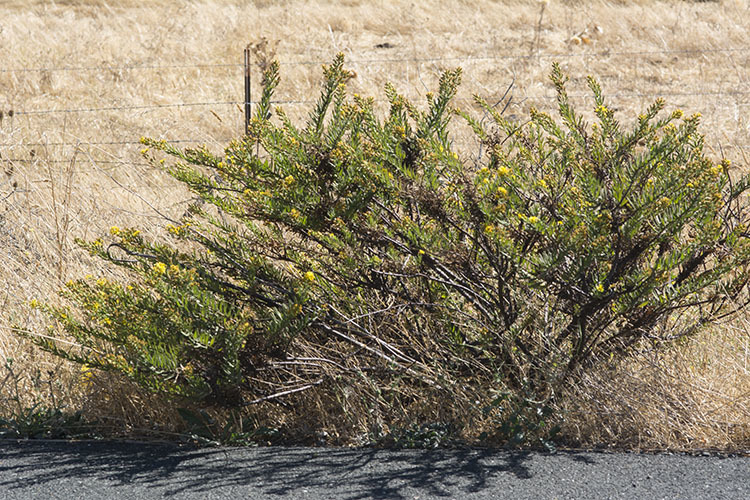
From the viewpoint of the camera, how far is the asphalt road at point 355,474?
2.99 meters

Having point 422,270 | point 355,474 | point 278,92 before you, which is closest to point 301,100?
point 278,92

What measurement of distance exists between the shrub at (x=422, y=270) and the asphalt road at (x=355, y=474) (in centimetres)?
25

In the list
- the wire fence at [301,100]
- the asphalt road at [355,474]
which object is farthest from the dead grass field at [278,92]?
the asphalt road at [355,474]

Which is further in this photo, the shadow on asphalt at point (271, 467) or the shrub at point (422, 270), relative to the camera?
the shrub at point (422, 270)

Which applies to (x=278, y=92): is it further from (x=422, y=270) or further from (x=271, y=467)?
(x=271, y=467)

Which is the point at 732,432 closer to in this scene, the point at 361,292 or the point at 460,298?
the point at 460,298

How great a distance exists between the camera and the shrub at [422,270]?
3215 mm

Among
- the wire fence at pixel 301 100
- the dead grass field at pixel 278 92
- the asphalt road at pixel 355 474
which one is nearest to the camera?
the asphalt road at pixel 355 474

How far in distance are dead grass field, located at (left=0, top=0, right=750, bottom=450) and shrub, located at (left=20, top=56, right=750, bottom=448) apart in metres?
0.30

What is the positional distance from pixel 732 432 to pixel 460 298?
4.17ft

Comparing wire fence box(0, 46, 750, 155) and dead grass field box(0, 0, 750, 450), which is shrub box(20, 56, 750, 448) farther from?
wire fence box(0, 46, 750, 155)

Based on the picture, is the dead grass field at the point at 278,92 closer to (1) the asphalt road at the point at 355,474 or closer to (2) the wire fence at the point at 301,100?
(2) the wire fence at the point at 301,100

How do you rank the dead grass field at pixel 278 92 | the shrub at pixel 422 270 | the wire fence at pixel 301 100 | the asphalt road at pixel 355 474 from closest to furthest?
the asphalt road at pixel 355 474 < the shrub at pixel 422 270 < the dead grass field at pixel 278 92 < the wire fence at pixel 301 100

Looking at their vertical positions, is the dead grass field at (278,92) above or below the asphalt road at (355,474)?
above
